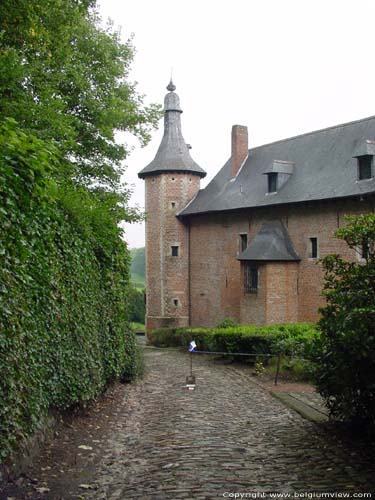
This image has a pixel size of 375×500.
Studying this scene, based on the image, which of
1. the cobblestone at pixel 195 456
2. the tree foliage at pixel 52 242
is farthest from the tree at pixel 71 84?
the cobblestone at pixel 195 456

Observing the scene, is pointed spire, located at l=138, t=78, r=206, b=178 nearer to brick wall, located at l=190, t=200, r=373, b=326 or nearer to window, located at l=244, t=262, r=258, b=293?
brick wall, located at l=190, t=200, r=373, b=326

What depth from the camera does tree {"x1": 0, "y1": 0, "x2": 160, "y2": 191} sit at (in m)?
9.91

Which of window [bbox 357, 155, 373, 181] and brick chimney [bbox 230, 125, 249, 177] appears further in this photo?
brick chimney [bbox 230, 125, 249, 177]

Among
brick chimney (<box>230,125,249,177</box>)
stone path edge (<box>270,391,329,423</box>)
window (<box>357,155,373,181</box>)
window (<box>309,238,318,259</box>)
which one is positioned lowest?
stone path edge (<box>270,391,329,423</box>)

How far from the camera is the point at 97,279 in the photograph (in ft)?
30.2

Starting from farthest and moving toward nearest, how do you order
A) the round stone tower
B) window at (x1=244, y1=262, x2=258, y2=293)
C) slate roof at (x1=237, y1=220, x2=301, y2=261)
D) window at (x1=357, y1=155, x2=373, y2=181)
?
the round stone tower, window at (x1=244, y1=262, x2=258, y2=293), slate roof at (x1=237, y1=220, x2=301, y2=261), window at (x1=357, y1=155, x2=373, y2=181)

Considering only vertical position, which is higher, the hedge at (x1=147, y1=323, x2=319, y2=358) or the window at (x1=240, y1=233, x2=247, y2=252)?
the window at (x1=240, y1=233, x2=247, y2=252)

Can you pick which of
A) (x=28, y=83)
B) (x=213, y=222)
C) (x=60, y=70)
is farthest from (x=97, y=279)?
(x=213, y=222)

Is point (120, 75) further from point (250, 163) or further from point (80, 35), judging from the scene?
point (250, 163)

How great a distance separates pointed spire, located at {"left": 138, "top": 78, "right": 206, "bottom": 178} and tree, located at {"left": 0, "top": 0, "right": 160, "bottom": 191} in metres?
12.0

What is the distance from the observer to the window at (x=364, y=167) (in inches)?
814

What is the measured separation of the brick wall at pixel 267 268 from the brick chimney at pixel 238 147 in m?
3.31

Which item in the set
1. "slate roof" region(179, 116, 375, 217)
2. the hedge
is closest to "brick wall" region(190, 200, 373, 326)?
"slate roof" region(179, 116, 375, 217)

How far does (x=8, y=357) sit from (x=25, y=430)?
0.90 m
